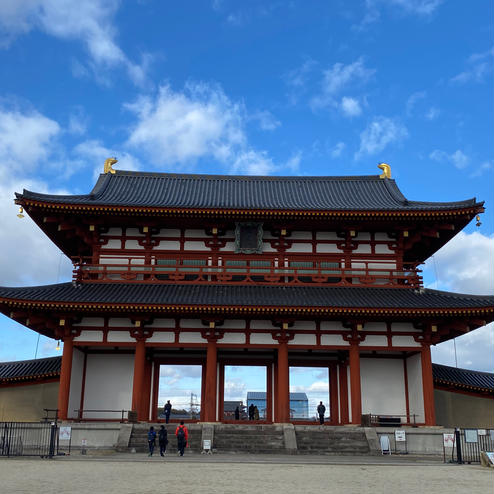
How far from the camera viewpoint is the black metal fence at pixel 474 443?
66.7 ft

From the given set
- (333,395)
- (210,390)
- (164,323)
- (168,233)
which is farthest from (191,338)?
(333,395)

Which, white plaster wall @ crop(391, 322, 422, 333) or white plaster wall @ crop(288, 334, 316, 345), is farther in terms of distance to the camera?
white plaster wall @ crop(391, 322, 422, 333)

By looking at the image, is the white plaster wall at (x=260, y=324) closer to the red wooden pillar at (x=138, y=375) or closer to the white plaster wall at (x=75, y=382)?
the red wooden pillar at (x=138, y=375)

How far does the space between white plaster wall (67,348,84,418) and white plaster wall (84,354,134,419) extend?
376mm

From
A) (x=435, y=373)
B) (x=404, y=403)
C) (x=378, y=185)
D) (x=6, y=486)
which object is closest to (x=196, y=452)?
(x=6, y=486)

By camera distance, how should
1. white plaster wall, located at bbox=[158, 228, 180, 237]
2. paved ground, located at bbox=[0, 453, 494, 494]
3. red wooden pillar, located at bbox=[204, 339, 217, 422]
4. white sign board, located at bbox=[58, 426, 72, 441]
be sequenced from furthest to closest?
1. white plaster wall, located at bbox=[158, 228, 180, 237]
2. red wooden pillar, located at bbox=[204, 339, 217, 422]
3. white sign board, located at bbox=[58, 426, 72, 441]
4. paved ground, located at bbox=[0, 453, 494, 494]

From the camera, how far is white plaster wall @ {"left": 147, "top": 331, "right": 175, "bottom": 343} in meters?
24.9

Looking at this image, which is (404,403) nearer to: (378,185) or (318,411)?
(318,411)

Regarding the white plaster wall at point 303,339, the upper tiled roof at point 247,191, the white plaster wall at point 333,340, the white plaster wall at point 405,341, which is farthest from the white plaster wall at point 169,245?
the white plaster wall at point 405,341

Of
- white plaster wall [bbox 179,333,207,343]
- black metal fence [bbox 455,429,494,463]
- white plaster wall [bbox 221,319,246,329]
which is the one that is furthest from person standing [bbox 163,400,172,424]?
black metal fence [bbox 455,429,494,463]

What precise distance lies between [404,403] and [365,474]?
11.2 metres

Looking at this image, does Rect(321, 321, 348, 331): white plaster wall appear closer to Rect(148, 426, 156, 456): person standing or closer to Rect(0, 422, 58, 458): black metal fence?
Rect(148, 426, 156, 456): person standing

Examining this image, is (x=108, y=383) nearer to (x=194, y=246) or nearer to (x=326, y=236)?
(x=194, y=246)

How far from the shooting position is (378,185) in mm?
33094
